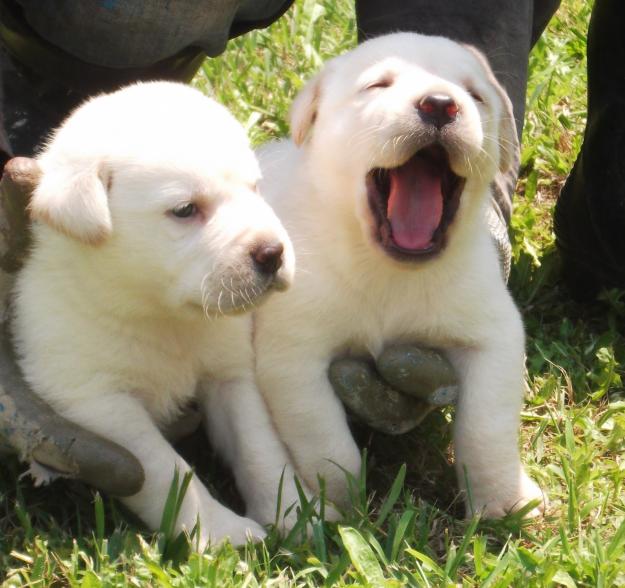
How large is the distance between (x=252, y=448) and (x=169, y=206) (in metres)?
0.82

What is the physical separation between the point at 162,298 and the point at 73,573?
83 cm

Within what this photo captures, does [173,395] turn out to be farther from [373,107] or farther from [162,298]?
[373,107]

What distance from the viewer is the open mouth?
3764 millimetres

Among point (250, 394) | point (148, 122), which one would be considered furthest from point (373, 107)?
point (250, 394)

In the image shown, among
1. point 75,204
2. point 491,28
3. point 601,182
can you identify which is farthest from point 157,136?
point 601,182

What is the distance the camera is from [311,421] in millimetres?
3742

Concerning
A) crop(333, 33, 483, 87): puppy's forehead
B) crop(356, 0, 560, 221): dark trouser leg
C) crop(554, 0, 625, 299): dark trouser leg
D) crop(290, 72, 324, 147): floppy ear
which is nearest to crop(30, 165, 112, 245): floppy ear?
crop(290, 72, 324, 147): floppy ear

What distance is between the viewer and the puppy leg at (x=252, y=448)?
11.8 ft

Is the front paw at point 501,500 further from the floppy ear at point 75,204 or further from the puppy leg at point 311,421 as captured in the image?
the floppy ear at point 75,204

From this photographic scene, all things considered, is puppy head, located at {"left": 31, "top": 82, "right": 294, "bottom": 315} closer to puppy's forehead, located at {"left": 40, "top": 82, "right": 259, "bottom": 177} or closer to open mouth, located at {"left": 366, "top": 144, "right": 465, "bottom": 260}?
puppy's forehead, located at {"left": 40, "top": 82, "right": 259, "bottom": 177}

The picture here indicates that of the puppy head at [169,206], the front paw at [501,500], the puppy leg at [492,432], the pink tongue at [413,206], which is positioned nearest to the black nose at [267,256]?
the puppy head at [169,206]

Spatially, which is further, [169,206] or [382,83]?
[382,83]

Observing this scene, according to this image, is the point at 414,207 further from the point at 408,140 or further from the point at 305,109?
the point at 305,109

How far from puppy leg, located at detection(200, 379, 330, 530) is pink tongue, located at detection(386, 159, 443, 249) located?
27.2 inches
